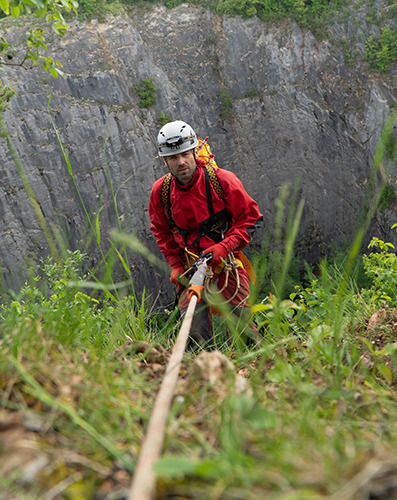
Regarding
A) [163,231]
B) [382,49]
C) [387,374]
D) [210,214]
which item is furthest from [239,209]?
[382,49]

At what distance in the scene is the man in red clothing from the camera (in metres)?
3.99

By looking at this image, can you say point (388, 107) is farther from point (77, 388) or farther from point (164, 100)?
point (77, 388)

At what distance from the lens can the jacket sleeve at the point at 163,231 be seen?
4.30 m

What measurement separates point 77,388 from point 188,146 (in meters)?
3.26

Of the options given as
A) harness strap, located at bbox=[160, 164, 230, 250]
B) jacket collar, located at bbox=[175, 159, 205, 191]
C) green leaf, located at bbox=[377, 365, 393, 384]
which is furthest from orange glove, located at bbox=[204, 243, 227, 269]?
green leaf, located at bbox=[377, 365, 393, 384]

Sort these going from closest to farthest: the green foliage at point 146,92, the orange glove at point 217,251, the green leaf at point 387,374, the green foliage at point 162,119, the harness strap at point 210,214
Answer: the green leaf at point 387,374
the orange glove at point 217,251
the harness strap at point 210,214
the green foliage at point 146,92
the green foliage at point 162,119

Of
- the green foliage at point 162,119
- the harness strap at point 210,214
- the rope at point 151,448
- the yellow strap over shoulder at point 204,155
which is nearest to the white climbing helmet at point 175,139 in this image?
the yellow strap over shoulder at point 204,155

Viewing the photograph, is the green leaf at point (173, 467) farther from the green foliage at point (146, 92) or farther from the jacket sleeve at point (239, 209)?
the green foliage at point (146, 92)

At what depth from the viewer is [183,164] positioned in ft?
13.1

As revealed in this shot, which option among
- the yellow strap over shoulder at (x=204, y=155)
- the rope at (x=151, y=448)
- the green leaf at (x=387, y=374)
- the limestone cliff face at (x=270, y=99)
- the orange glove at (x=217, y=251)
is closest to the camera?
the rope at (x=151, y=448)

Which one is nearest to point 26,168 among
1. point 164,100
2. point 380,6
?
point 164,100

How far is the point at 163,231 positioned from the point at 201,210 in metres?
0.57

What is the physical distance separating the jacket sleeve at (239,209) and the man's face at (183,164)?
0.31 m

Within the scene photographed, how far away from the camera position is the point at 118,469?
90 cm
